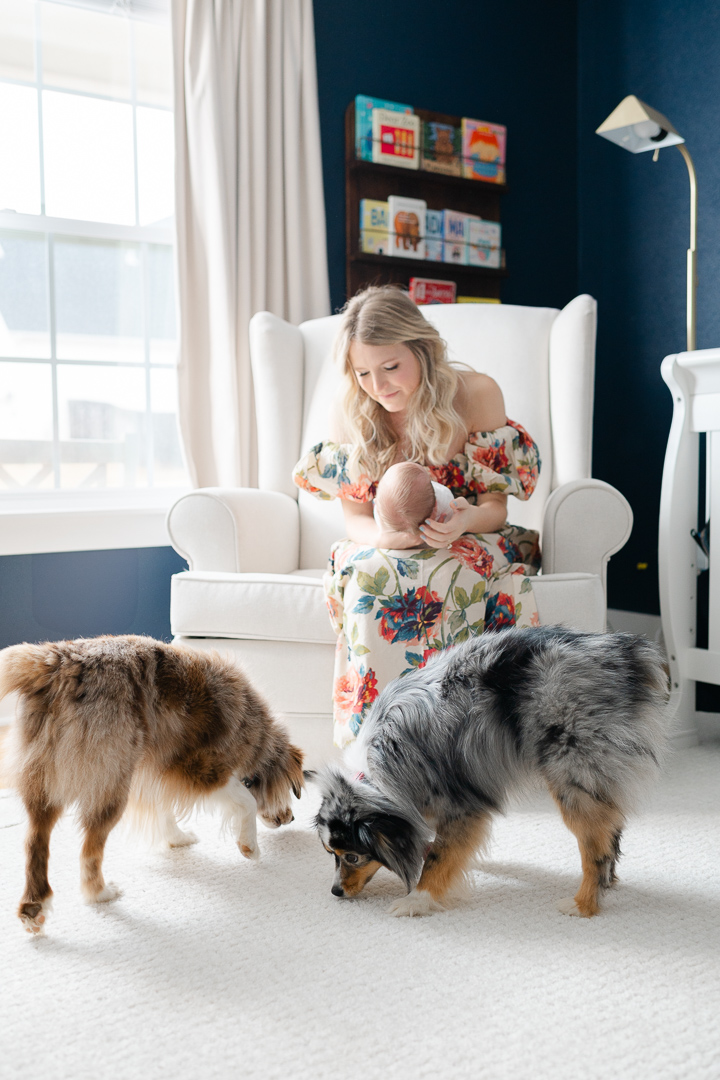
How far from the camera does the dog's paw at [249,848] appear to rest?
159 centimetres

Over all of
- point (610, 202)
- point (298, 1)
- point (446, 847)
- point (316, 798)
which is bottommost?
point (316, 798)

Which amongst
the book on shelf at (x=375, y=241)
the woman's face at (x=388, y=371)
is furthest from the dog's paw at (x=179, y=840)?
the book on shelf at (x=375, y=241)

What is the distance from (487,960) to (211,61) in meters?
2.85

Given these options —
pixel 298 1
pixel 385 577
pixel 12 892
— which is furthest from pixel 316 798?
pixel 298 1

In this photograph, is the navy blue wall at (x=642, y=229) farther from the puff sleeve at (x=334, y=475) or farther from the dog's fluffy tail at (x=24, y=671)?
the dog's fluffy tail at (x=24, y=671)

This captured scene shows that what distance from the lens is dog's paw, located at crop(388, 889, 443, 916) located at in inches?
54.4

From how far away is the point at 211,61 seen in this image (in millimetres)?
2865

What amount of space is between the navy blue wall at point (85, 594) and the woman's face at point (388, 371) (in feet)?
4.34

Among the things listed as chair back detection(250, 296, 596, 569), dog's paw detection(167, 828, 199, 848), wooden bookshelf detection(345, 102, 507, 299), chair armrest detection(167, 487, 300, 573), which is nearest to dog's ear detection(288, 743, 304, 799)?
dog's paw detection(167, 828, 199, 848)

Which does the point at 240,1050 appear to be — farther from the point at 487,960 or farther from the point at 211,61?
the point at 211,61

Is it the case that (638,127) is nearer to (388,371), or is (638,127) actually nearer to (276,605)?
(388,371)

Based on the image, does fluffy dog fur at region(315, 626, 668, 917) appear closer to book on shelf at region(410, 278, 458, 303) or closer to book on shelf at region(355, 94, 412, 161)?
book on shelf at region(410, 278, 458, 303)

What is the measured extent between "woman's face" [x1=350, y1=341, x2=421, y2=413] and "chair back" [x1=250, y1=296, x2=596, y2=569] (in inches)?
21.7

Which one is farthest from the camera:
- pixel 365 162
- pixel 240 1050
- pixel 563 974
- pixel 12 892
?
pixel 365 162
